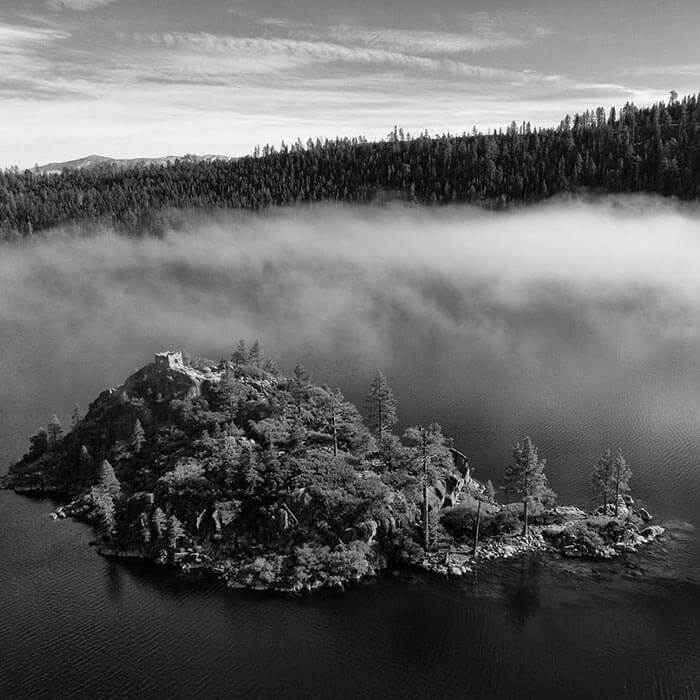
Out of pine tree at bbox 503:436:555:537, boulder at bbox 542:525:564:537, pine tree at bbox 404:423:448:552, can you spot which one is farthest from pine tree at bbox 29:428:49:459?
boulder at bbox 542:525:564:537

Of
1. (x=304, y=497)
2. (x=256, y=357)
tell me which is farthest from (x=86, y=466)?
(x=304, y=497)

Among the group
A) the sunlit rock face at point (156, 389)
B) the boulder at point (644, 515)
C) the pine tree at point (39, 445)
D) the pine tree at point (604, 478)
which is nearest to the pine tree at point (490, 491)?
the pine tree at point (604, 478)

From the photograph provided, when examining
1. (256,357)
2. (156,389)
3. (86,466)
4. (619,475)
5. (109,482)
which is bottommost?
(86,466)

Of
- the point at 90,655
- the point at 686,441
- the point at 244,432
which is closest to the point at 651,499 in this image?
the point at 686,441

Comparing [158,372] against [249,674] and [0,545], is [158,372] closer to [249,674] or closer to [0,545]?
[0,545]

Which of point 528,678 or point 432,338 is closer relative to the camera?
point 528,678

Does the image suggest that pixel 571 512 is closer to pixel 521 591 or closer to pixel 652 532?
pixel 652 532

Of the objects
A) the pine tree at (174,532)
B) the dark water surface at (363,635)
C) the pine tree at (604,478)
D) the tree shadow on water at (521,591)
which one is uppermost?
the pine tree at (604,478)

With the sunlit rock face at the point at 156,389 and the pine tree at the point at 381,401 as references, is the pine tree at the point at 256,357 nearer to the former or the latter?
the sunlit rock face at the point at 156,389
